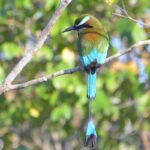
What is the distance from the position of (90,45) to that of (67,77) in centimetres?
102

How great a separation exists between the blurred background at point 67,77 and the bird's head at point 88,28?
2.30 feet

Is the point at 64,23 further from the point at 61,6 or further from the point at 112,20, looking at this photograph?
the point at 61,6

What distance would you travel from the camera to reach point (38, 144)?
18.9 ft

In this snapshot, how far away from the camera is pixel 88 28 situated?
3.50 metres

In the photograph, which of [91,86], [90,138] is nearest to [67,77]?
[91,86]

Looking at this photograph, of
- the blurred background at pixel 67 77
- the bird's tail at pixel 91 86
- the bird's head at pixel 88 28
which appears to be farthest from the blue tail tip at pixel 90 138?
the blurred background at pixel 67 77

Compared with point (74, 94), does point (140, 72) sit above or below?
above

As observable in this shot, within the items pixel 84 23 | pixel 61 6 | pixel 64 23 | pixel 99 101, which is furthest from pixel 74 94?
pixel 61 6

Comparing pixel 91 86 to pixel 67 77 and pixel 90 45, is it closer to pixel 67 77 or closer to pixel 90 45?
pixel 90 45

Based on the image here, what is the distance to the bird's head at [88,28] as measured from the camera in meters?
3.44

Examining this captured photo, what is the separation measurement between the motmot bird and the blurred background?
28.9 inches

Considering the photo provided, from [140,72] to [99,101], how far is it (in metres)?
0.57

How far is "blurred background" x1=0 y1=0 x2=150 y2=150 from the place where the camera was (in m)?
4.43

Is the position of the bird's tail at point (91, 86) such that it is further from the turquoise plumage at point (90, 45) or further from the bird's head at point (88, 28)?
the bird's head at point (88, 28)
